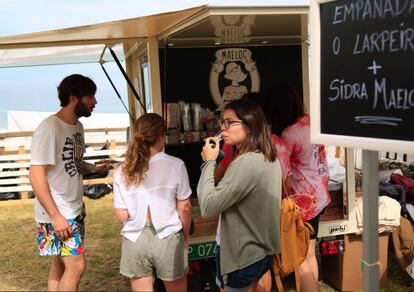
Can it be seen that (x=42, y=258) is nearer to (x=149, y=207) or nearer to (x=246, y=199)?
(x=149, y=207)

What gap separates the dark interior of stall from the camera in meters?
4.41

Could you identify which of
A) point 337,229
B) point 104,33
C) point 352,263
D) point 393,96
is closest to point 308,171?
point 337,229

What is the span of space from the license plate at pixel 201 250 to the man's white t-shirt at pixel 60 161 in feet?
3.10

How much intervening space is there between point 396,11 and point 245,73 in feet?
9.42

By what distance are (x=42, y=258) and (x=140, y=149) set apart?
342cm

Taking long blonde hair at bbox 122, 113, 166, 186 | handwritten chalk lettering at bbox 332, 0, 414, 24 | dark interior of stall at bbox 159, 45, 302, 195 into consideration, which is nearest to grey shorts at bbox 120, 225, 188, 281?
long blonde hair at bbox 122, 113, 166, 186

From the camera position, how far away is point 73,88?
120 inches

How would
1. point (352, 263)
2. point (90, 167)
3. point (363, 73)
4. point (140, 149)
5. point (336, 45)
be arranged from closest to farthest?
point (363, 73)
point (336, 45)
point (140, 149)
point (90, 167)
point (352, 263)

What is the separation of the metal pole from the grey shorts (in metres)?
1.14

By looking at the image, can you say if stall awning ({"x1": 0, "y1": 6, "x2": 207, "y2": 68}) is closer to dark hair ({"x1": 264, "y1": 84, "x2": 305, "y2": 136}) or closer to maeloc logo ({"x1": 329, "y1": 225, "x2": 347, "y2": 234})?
dark hair ({"x1": 264, "y1": 84, "x2": 305, "y2": 136})

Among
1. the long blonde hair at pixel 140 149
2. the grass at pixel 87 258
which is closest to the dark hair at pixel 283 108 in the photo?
the long blonde hair at pixel 140 149

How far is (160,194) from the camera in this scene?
2.64 metres

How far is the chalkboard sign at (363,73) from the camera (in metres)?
1.60

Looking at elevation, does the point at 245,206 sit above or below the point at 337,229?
above
